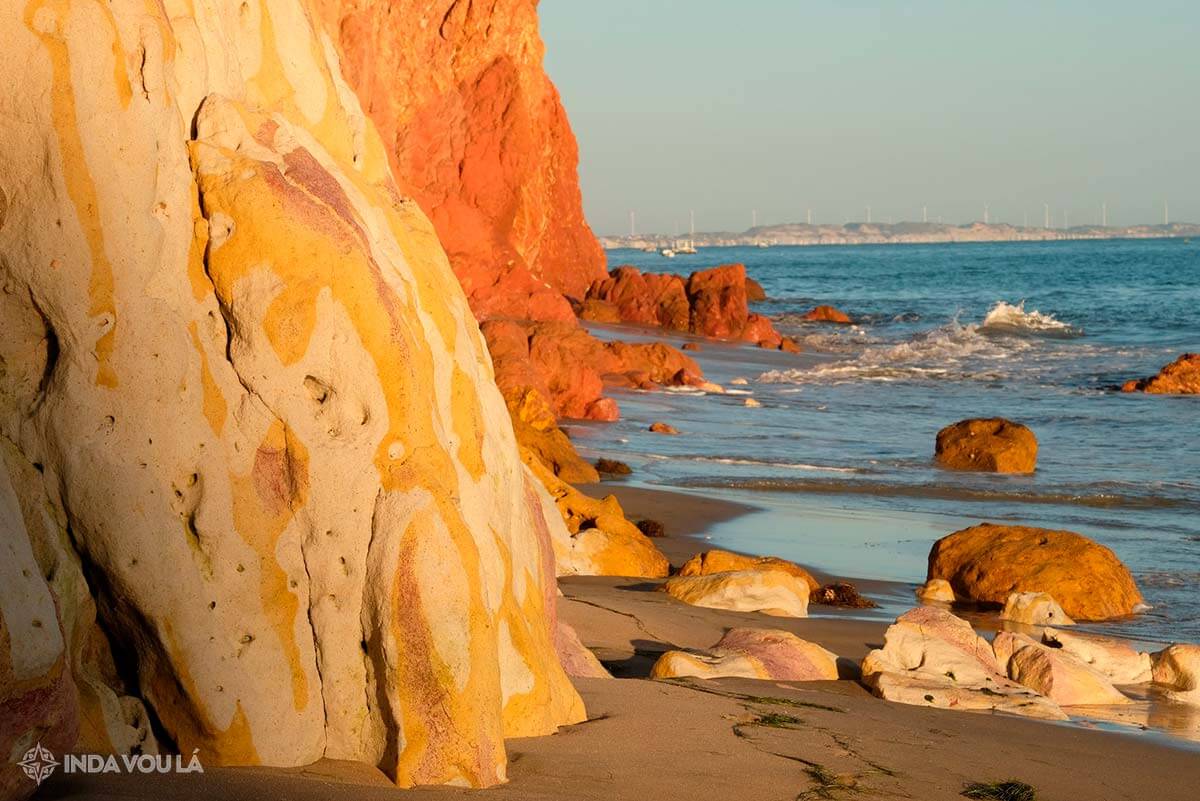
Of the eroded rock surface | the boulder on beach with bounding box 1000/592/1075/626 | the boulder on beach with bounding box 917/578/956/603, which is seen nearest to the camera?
the boulder on beach with bounding box 1000/592/1075/626

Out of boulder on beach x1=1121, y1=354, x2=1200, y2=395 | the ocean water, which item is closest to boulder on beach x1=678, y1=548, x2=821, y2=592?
the ocean water

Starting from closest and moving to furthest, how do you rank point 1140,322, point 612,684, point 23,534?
point 23,534
point 612,684
point 1140,322

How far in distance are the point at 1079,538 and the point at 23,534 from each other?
8.52 metres

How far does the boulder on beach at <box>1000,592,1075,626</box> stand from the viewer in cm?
933

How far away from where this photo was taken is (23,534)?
11.3 feet

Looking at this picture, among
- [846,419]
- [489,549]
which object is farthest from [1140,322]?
[489,549]

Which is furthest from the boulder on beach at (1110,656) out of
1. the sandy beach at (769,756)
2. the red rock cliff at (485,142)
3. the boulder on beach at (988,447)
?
the red rock cliff at (485,142)

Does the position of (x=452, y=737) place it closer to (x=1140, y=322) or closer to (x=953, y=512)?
(x=953, y=512)

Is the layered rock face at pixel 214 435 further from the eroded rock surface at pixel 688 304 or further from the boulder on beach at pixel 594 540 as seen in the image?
the eroded rock surface at pixel 688 304

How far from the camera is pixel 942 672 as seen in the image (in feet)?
22.6

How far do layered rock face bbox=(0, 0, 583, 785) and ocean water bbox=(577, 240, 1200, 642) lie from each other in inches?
252

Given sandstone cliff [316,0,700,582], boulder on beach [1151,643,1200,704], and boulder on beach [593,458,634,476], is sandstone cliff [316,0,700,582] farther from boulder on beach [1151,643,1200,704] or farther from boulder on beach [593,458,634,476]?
boulder on beach [1151,643,1200,704]

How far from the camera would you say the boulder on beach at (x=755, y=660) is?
6.34m

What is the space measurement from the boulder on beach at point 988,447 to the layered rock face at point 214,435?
42.7 ft
